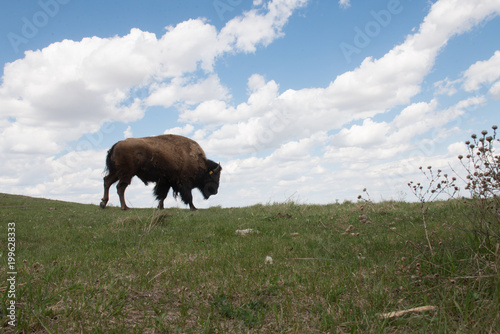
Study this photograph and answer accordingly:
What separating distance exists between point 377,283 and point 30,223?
8.71 m

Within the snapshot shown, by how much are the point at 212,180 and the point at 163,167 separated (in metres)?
2.58

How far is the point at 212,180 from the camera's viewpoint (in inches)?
639

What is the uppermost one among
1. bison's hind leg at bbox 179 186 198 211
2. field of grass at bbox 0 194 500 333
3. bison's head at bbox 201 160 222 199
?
bison's head at bbox 201 160 222 199

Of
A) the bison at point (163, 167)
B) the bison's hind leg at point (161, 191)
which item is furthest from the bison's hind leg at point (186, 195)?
the bison's hind leg at point (161, 191)

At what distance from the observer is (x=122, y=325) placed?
2.39 meters

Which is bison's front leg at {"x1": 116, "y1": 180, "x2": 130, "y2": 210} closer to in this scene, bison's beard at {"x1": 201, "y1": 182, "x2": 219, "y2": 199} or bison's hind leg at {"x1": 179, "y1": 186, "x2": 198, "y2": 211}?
bison's hind leg at {"x1": 179, "y1": 186, "x2": 198, "y2": 211}

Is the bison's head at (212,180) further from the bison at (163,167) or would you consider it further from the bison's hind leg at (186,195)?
the bison's hind leg at (186,195)

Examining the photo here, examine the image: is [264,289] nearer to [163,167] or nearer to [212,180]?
[163,167]

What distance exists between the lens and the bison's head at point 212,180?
637 inches

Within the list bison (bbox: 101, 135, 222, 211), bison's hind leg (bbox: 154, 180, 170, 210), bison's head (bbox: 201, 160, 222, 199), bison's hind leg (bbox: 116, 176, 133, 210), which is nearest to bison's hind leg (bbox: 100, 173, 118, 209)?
bison (bbox: 101, 135, 222, 211)

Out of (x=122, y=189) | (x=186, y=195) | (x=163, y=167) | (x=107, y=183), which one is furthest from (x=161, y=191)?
(x=107, y=183)

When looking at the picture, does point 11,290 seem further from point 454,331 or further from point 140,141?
point 140,141

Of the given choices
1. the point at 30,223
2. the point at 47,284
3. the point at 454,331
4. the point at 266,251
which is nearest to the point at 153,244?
the point at 266,251

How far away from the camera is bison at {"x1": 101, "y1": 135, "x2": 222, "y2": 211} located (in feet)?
45.3
